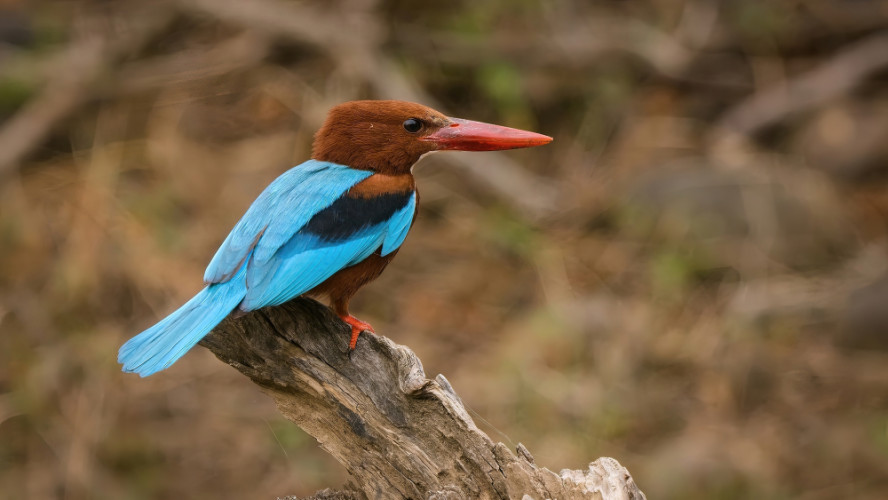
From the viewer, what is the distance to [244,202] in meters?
5.71

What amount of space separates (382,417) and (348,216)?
0.62m

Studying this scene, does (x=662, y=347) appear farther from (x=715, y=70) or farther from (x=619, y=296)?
(x=715, y=70)

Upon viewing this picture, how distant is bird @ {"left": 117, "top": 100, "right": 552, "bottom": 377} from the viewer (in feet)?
8.21

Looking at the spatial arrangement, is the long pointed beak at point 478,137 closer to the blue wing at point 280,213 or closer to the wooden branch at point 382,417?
the blue wing at point 280,213

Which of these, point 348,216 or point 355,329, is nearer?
point 355,329

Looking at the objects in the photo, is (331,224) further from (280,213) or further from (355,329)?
(355,329)

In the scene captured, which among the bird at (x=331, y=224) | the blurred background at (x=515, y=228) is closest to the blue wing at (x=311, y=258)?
the bird at (x=331, y=224)

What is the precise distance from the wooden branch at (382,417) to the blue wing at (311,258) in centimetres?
12

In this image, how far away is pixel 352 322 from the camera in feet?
8.84

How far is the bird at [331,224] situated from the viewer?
250cm

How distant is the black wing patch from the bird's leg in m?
0.19

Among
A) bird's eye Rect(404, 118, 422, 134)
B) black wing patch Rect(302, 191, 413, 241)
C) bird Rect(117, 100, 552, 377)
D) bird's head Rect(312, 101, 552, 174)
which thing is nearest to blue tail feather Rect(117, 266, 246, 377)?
bird Rect(117, 100, 552, 377)

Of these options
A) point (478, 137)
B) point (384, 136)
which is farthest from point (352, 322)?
point (478, 137)

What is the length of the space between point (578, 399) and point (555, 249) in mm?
1249
